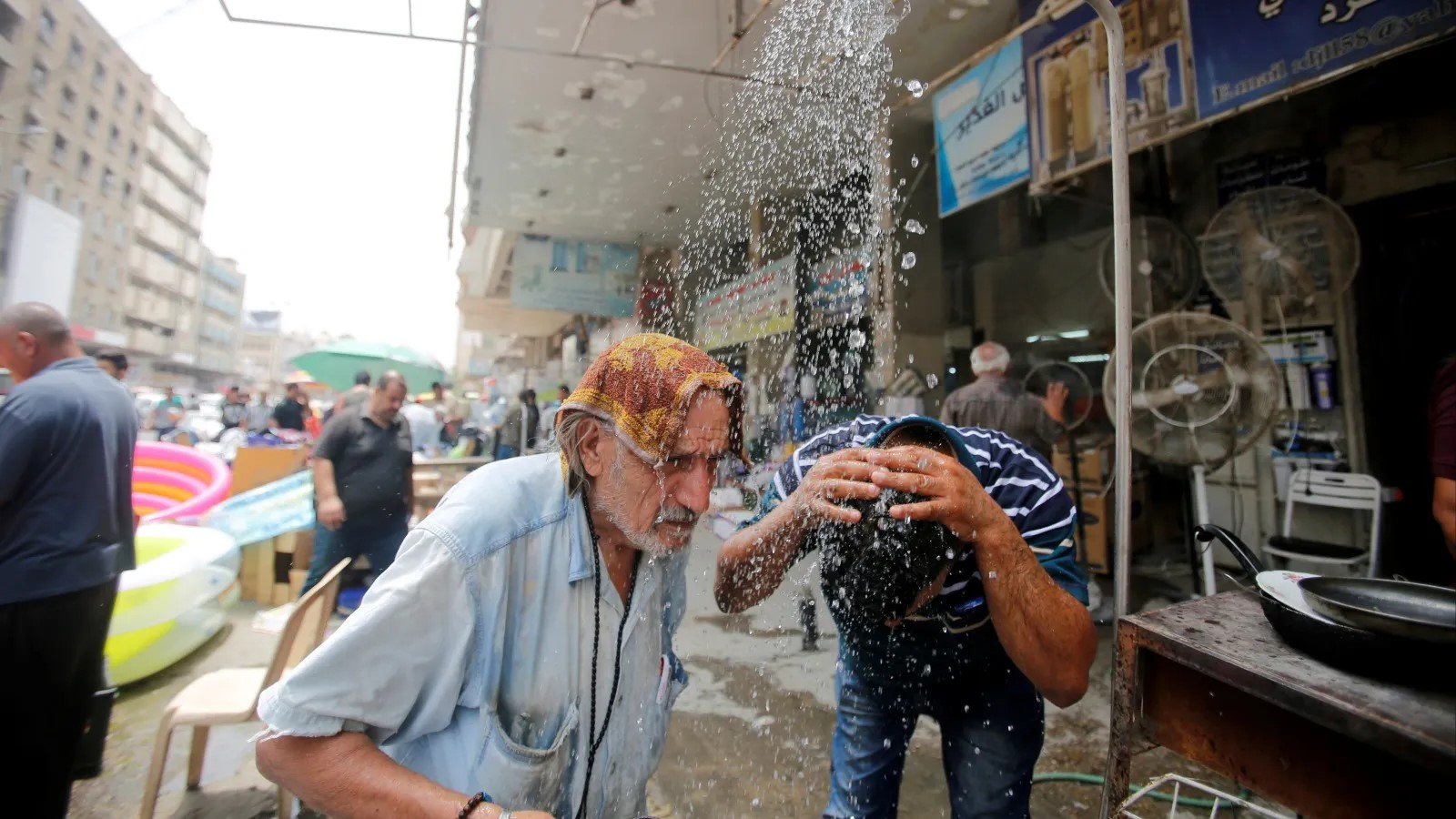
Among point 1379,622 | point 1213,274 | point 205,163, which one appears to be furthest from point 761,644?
point 205,163

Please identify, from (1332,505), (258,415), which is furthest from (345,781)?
(258,415)

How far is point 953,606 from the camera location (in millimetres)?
1709

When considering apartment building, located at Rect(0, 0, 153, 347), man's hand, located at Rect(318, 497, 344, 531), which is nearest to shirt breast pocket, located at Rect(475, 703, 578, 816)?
man's hand, located at Rect(318, 497, 344, 531)

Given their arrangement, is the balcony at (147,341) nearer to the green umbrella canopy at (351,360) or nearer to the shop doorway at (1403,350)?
the green umbrella canopy at (351,360)

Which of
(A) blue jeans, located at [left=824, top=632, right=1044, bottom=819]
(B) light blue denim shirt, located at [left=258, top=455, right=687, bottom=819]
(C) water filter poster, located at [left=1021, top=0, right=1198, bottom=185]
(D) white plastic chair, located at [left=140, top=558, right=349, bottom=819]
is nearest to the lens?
(B) light blue denim shirt, located at [left=258, top=455, right=687, bottom=819]

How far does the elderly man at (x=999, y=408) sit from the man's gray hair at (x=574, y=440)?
14.0 ft

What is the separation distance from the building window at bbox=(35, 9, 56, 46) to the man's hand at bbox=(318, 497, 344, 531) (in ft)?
29.0

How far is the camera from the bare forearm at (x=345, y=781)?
1.02 metres

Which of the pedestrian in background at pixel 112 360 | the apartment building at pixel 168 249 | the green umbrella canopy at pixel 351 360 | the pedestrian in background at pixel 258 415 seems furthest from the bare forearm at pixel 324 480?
the apartment building at pixel 168 249

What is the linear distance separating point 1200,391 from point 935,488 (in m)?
3.44

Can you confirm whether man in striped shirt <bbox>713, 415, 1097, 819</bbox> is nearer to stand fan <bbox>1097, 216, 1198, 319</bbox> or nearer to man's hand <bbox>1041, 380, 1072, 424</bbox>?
man's hand <bbox>1041, 380, 1072, 424</bbox>

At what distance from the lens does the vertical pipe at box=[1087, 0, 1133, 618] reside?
1.58m

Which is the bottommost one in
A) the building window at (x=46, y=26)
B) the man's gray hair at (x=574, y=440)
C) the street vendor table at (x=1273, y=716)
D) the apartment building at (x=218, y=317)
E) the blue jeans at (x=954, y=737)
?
the blue jeans at (x=954, y=737)

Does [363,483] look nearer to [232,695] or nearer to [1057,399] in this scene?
[232,695]
